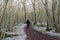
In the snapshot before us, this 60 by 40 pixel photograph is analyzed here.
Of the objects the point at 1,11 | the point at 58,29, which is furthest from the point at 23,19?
the point at 1,11

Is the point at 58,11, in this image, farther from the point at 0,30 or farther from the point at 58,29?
the point at 0,30

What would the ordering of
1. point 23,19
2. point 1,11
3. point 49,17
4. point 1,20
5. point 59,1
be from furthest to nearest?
point 23,19 < point 49,17 < point 59,1 < point 1,11 < point 1,20

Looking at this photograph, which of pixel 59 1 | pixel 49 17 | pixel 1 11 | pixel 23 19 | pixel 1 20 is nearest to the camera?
pixel 1 20

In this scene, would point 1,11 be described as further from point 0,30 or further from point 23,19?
point 23,19

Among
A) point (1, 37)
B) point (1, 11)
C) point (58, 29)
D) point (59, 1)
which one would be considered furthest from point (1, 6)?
point (58, 29)

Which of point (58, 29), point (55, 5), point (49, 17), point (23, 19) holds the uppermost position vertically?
point (55, 5)

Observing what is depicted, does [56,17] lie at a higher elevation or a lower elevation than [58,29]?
higher

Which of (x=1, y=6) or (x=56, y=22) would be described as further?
(x=56, y=22)

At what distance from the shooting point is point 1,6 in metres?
10.2

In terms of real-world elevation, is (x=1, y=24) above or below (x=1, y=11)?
below

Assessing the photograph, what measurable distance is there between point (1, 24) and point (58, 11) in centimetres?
595

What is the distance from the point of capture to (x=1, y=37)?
10.6m

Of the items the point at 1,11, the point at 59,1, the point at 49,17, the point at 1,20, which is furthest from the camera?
the point at 49,17

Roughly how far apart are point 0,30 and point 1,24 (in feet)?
1.22
